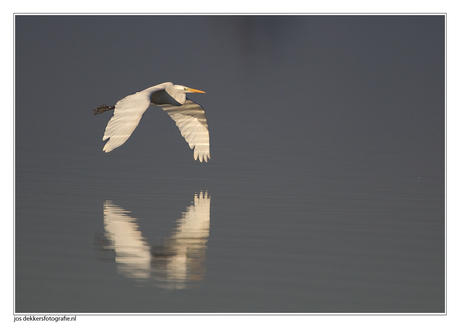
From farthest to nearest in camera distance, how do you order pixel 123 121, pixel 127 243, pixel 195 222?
pixel 123 121 < pixel 195 222 < pixel 127 243

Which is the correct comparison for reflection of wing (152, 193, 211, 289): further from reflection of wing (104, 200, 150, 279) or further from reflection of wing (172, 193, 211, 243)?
reflection of wing (104, 200, 150, 279)

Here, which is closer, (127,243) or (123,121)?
(127,243)

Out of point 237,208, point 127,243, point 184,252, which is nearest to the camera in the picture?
point 184,252

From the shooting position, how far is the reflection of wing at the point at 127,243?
6594mm

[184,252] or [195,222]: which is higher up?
[195,222]

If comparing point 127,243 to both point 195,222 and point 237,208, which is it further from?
point 237,208

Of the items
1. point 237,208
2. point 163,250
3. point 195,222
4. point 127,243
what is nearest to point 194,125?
point 237,208

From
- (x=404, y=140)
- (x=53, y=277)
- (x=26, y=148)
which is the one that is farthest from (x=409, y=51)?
(x=53, y=277)

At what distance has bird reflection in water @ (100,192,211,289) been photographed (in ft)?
21.1

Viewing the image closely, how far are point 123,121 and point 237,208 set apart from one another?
1.65 m

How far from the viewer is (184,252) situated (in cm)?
713

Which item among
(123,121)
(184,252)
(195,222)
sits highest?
(123,121)

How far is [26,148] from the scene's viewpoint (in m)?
14.8

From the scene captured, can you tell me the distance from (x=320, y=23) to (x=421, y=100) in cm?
2931
